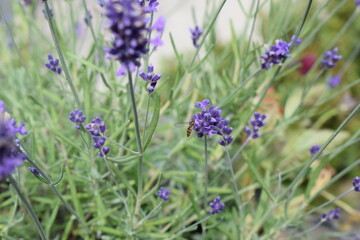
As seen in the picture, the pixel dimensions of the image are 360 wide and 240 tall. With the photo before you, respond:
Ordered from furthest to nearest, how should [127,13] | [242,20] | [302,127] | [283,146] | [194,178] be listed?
[242,20] → [302,127] → [283,146] → [194,178] → [127,13]

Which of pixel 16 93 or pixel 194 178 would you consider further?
pixel 16 93

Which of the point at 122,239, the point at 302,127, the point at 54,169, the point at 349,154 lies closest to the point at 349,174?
the point at 349,154

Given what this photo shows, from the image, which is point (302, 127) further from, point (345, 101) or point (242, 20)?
point (242, 20)

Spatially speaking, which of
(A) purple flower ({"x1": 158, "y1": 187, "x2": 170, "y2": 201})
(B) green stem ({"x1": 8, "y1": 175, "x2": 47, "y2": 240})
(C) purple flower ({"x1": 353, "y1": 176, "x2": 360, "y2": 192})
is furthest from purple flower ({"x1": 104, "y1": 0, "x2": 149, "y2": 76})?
(C) purple flower ({"x1": 353, "y1": 176, "x2": 360, "y2": 192})

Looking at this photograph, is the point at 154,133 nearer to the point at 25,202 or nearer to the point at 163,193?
the point at 163,193

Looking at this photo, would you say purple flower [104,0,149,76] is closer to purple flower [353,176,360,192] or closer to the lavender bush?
the lavender bush

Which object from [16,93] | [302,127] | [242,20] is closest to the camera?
[16,93]
